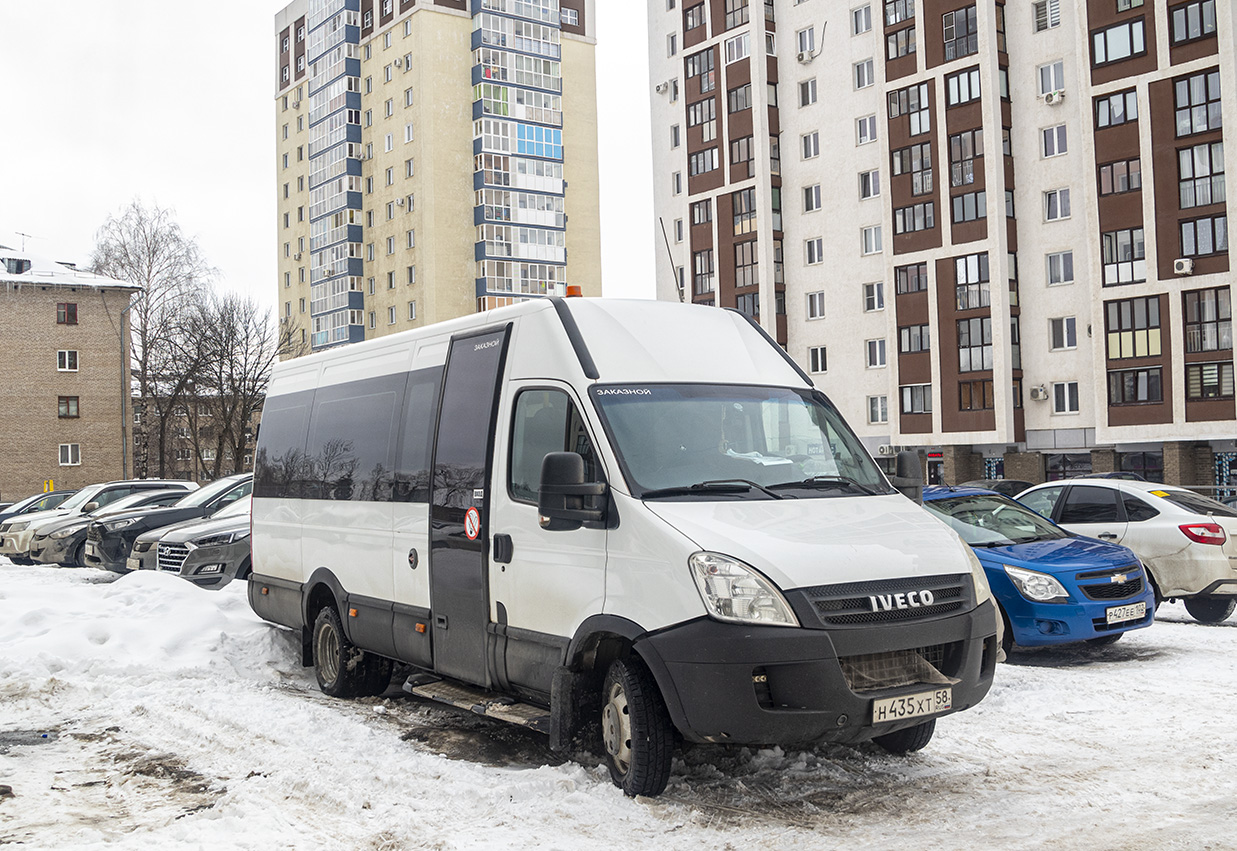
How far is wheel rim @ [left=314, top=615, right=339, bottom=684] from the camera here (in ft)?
29.2

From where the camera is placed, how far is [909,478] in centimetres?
700

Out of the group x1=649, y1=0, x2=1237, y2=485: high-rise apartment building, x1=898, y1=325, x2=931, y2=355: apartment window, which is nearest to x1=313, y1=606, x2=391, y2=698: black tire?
x1=649, y1=0, x2=1237, y2=485: high-rise apartment building

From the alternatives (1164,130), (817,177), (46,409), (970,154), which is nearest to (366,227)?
(46,409)

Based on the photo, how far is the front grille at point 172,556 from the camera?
1377 cm

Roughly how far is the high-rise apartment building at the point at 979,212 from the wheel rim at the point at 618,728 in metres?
33.4

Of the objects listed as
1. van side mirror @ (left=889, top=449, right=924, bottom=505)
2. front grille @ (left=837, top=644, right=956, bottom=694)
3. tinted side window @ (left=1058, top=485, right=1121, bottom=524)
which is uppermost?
van side mirror @ (left=889, top=449, right=924, bottom=505)

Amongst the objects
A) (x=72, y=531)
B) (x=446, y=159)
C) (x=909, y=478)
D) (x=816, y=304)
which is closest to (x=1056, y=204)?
(x=816, y=304)

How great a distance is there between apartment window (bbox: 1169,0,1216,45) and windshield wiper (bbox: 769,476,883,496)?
38961 millimetres

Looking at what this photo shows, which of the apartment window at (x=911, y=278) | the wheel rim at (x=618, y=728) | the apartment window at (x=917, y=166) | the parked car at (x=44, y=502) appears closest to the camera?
Result: the wheel rim at (x=618, y=728)

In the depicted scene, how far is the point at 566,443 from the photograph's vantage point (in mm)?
6355

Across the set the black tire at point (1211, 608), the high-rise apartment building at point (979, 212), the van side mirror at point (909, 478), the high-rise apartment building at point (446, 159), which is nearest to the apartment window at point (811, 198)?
the high-rise apartment building at point (979, 212)

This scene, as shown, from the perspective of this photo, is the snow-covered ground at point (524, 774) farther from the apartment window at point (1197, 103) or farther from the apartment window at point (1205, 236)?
the apartment window at point (1197, 103)

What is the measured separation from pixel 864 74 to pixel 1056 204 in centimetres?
1129

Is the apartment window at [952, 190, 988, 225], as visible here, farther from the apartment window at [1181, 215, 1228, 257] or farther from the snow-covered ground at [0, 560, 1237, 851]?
the snow-covered ground at [0, 560, 1237, 851]
